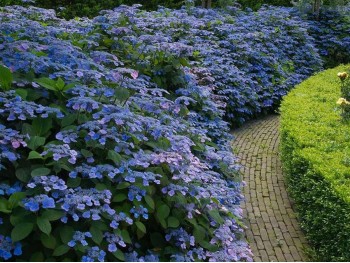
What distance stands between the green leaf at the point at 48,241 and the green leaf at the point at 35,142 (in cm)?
48

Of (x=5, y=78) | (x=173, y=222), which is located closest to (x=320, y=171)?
(x=173, y=222)

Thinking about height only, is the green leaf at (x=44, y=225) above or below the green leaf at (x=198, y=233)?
above

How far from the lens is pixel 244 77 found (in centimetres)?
778

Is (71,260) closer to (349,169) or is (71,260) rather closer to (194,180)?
(194,180)

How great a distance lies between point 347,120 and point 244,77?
2.76 m

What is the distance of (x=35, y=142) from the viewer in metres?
2.47

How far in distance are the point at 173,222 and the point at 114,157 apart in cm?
47

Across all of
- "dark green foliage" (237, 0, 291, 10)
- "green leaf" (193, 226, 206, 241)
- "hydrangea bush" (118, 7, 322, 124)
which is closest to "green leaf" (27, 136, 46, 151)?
"green leaf" (193, 226, 206, 241)

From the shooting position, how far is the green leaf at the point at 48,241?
2.14 meters

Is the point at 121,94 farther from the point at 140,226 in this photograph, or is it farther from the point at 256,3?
the point at 256,3

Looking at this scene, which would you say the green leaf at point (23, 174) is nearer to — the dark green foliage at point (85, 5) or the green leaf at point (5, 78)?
→ the green leaf at point (5, 78)

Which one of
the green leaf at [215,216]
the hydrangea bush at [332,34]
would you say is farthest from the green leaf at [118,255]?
the hydrangea bush at [332,34]

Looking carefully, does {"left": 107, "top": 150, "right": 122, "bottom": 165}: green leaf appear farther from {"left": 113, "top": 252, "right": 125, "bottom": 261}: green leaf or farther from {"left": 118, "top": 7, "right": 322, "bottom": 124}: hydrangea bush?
{"left": 118, "top": 7, "right": 322, "bottom": 124}: hydrangea bush

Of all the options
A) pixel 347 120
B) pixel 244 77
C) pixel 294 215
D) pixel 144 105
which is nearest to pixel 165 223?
pixel 144 105
